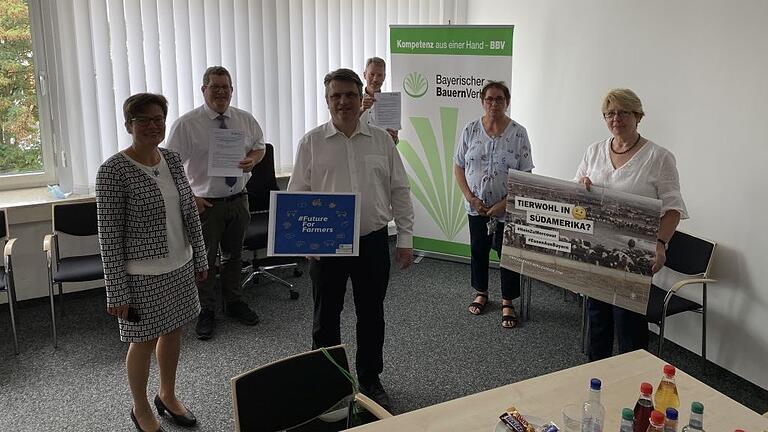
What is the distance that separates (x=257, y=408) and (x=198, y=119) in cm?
243

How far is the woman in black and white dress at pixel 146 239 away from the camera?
103 inches

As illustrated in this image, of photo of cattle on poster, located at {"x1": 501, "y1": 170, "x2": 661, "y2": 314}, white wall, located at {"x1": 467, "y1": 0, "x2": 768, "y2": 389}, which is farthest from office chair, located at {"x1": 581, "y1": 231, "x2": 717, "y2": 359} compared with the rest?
photo of cattle on poster, located at {"x1": 501, "y1": 170, "x2": 661, "y2": 314}

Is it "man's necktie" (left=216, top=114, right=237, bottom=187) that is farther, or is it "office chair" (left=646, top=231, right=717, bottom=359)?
"man's necktie" (left=216, top=114, right=237, bottom=187)

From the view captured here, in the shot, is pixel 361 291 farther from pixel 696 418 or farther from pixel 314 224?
pixel 696 418

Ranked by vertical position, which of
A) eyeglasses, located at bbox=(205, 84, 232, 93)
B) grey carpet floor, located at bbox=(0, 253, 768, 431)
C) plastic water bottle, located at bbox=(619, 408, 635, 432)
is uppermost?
eyeglasses, located at bbox=(205, 84, 232, 93)

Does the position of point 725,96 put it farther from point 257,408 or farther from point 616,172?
point 257,408

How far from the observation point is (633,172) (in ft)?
10.1

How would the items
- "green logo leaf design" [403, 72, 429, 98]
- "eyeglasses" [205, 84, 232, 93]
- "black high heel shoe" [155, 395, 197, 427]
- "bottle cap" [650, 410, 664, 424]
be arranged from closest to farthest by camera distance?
"bottle cap" [650, 410, 664, 424], "black high heel shoe" [155, 395, 197, 427], "eyeglasses" [205, 84, 232, 93], "green logo leaf design" [403, 72, 429, 98]

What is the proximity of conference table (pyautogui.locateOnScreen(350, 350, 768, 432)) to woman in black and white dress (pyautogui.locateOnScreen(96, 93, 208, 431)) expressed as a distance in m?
1.29

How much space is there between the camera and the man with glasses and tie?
3.95 m

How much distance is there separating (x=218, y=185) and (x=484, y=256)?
188 centimetres

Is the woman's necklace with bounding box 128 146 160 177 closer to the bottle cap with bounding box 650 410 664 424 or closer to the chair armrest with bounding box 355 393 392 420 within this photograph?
the chair armrest with bounding box 355 393 392 420

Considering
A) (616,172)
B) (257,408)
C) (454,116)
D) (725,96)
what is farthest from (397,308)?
(257,408)

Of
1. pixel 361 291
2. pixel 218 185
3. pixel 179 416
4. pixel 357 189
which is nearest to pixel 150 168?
pixel 357 189
